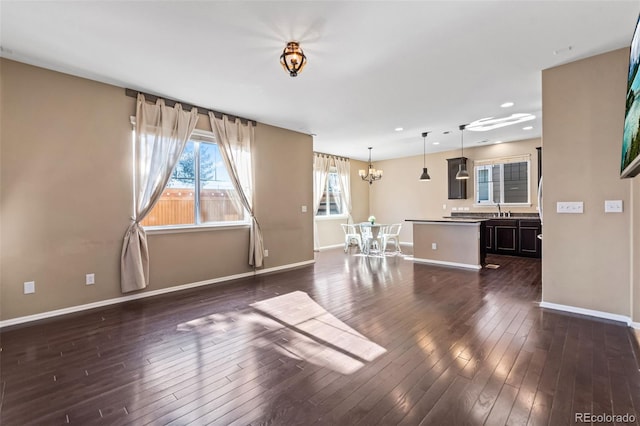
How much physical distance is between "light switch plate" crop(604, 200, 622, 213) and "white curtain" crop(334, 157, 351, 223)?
6.55 meters

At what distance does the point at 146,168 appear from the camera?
4.16 meters

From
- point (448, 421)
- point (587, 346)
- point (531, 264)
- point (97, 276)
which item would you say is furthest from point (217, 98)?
point (531, 264)

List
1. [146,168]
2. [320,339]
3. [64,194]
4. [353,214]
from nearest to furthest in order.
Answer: [320,339], [64,194], [146,168], [353,214]

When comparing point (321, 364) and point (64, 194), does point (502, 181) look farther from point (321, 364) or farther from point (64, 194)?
point (64, 194)

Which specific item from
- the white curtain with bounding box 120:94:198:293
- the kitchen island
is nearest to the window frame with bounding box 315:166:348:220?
the kitchen island

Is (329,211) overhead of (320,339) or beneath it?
overhead

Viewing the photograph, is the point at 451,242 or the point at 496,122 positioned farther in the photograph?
the point at 451,242

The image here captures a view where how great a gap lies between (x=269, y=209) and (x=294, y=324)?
3.06m

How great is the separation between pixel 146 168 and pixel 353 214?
6.70m

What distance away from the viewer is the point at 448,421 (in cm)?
166

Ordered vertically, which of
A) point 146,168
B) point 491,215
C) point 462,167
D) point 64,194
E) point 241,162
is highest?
point 462,167

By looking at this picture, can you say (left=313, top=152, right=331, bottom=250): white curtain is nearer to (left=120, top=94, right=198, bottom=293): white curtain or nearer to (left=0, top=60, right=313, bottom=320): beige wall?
(left=0, top=60, right=313, bottom=320): beige wall

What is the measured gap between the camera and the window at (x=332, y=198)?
8.84m

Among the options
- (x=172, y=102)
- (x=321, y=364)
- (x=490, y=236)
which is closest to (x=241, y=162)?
(x=172, y=102)
